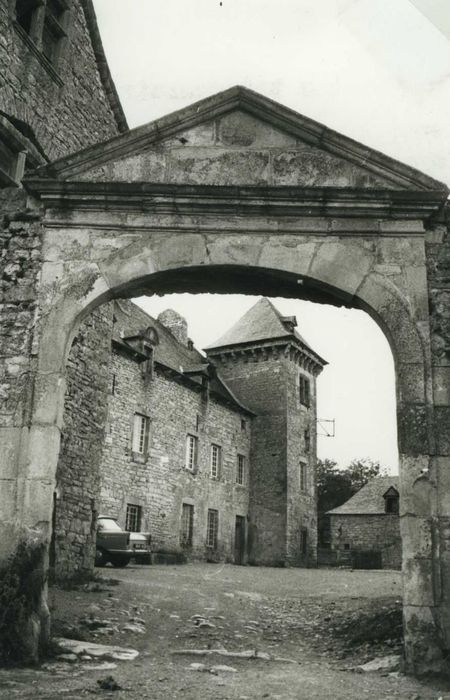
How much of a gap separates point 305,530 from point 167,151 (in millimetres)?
27717

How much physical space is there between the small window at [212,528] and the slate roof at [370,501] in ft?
31.0

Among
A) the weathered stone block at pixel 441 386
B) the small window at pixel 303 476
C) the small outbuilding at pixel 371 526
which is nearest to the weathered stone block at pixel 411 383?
the weathered stone block at pixel 441 386

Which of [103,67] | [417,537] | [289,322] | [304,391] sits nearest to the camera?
[417,537]

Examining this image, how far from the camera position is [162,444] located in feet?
79.3

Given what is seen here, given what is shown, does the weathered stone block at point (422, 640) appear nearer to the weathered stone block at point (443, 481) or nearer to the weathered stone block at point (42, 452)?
the weathered stone block at point (443, 481)

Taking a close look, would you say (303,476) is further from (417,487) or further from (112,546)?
(417,487)

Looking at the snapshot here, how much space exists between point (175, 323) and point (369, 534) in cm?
1445

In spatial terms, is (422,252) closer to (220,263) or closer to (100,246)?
(220,263)

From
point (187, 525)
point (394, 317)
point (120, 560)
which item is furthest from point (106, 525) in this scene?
point (394, 317)

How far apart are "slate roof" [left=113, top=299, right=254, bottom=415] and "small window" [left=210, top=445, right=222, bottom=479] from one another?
2.15 metres

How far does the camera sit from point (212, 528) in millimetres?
27516

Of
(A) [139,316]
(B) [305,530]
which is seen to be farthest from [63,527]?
(B) [305,530]

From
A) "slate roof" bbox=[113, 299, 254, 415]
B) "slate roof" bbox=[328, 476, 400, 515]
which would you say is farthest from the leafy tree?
"slate roof" bbox=[113, 299, 254, 415]

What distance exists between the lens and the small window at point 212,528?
27219 mm
